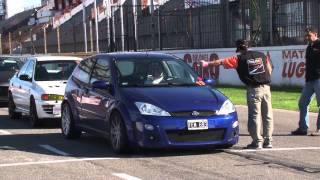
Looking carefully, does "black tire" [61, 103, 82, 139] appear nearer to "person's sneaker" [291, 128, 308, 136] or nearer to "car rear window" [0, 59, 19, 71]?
"person's sneaker" [291, 128, 308, 136]

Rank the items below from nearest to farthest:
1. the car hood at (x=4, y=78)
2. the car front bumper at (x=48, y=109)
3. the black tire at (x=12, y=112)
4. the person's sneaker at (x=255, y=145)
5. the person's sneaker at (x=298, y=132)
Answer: the person's sneaker at (x=255, y=145) → the person's sneaker at (x=298, y=132) → the car front bumper at (x=48, y=109) → the black tire at (x=12, y=112) → the car hood at (x=4, y=78)

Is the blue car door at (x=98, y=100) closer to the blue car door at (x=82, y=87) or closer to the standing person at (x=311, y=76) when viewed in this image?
the blue car door at (x=82, y=87)

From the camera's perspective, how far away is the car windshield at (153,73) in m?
10.8

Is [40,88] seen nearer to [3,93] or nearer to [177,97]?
[177,97]

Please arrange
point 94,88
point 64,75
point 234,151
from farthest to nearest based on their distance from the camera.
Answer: point 64,75, point 94,88, point 234,151

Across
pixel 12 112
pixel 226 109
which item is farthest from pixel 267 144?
pixel 12 112

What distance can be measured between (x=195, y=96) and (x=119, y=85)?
1251 millimetres

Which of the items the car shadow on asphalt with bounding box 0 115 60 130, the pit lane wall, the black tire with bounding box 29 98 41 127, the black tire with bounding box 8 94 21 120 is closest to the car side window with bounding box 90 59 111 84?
the black tire with bounding box 29 98 41 127

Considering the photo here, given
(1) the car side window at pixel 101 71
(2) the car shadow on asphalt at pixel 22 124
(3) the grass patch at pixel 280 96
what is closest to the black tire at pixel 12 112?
(2) the car shadow on asphalt at pixel 22 124

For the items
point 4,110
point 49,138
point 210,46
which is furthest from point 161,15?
point 49,138

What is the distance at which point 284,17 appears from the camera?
2447 centimetres

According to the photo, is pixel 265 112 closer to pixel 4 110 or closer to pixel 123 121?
pixel 123 121

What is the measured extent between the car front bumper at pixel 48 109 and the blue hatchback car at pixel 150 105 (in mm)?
2555

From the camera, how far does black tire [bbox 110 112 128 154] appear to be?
397 inches
